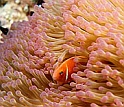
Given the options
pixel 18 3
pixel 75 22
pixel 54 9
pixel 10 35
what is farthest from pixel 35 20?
pixel 18 3

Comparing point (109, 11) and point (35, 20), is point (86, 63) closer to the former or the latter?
point (109, 11)

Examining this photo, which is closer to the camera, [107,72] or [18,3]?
[107,72]

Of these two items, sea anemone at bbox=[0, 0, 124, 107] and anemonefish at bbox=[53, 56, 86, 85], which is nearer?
sea anemone at bbox=[0, 0, 124, 107]

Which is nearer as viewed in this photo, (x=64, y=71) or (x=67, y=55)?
(x=64, y=71)
